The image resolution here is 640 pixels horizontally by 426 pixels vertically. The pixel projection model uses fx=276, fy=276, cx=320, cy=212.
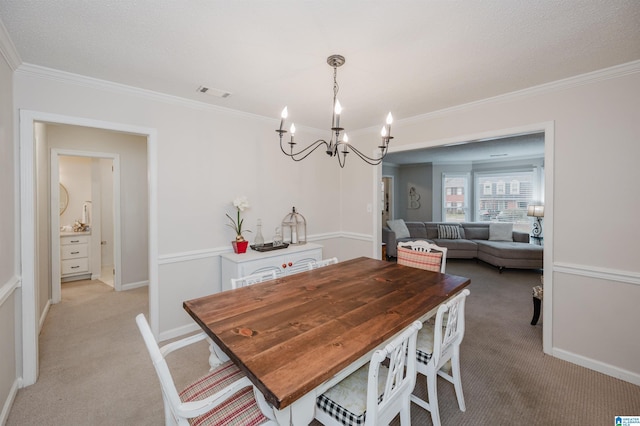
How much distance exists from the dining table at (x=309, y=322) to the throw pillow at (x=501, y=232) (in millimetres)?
4814

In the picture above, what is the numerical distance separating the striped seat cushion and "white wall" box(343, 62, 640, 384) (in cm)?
277

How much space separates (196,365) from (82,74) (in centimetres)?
263

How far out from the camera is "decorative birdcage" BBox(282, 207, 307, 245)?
147 inches

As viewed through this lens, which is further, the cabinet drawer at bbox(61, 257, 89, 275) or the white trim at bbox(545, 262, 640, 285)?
the cabinet drawer at bbox(61, 257, 89, 275)

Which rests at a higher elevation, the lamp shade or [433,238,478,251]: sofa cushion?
the lamp shade

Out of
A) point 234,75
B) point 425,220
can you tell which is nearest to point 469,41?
point 234,75

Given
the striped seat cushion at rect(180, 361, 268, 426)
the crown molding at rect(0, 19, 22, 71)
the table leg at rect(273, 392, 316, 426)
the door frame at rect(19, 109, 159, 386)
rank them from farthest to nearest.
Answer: the door frame at rect(19, 109, 159, 386)
the crown molding at rect(0, 19, 22, 71)
the striped seat cushion at rect(180, 361, 268, 426)
the table leg at rect(273, 392, 316, 426)

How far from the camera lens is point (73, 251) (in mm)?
4750

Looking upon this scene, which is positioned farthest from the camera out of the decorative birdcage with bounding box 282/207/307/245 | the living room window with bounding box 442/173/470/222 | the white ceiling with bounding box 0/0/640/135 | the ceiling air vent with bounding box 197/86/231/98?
the living room window with bounding box 442/173/470/222

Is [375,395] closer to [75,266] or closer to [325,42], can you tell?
[325,42]

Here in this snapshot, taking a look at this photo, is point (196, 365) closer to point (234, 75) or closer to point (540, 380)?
point (234, 75)

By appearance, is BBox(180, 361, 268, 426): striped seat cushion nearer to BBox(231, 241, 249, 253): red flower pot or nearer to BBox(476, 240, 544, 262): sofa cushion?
BBox(231, 241, 249, 253): red flower pot

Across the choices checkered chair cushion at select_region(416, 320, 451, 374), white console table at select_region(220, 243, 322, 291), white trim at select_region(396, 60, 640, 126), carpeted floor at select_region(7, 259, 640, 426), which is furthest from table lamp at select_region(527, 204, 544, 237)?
checkered chair cushion at select_region(416, 320, 451, 374)

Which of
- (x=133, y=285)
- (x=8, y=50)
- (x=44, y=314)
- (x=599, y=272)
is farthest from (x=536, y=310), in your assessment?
(x=44, y=314)
